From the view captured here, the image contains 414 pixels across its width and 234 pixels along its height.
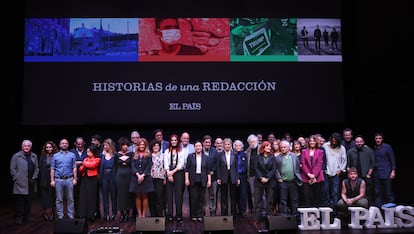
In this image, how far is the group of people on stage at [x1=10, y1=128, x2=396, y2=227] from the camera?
6.05m

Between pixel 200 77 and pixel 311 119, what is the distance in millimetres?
2427

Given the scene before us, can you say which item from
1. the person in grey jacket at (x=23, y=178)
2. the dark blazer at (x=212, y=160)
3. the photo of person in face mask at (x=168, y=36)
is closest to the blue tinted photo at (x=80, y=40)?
the photo of person in face mask at (x=168, y=36)

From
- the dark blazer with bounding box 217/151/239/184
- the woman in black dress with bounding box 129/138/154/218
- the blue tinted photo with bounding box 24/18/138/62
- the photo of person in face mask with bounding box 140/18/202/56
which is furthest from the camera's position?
the photo of person in face mask with bounding box 140/18/202/56

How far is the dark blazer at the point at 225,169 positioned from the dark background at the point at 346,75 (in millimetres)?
2314

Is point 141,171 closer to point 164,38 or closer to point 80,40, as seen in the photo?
point 164,38

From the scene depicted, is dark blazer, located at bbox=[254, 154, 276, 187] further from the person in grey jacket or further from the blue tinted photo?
the blue tinted photo

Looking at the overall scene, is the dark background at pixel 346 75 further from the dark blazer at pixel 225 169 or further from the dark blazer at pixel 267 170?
the dark blazer at pixel 267 170

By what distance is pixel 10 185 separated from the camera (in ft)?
29.1

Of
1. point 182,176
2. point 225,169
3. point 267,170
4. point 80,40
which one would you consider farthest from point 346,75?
point 80,40

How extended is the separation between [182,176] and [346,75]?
501cm

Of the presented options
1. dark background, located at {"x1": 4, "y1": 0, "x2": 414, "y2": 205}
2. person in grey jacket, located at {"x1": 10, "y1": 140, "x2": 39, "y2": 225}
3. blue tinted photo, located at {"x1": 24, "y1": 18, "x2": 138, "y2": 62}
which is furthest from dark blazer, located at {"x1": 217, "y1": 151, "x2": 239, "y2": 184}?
blue tinted photo, located at {"x1": 24, "y1": 18, "x2": 138, "y2": 62}

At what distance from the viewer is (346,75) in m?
9.30

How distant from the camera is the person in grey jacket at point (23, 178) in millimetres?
6052

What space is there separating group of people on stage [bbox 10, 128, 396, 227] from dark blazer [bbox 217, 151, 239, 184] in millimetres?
16
